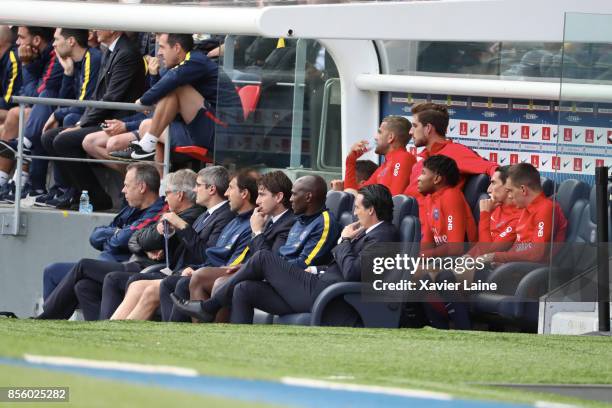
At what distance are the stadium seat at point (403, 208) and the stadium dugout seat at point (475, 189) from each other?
0.65m

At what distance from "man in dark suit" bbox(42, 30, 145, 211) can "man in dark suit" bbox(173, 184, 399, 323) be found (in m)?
4.23

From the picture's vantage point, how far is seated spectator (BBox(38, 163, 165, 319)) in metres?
12.0

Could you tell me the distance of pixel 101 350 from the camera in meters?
6.91

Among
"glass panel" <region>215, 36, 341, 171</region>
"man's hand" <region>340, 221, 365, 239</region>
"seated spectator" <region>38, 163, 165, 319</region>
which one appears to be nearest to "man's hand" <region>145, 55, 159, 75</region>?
"glass panel" <region>215, 36, 341, 171</region>

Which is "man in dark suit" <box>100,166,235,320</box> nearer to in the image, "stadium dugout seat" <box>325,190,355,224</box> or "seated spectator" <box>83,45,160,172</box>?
"stadium dugout seat" <box>325,190,355,224</box>

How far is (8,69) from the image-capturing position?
1569 cm

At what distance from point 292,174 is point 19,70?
371 cm

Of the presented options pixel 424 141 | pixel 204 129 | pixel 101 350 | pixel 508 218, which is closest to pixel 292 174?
pixel 204 129

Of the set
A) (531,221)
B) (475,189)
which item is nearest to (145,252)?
(475,189)

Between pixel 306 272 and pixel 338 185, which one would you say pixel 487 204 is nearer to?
pixel 306 272

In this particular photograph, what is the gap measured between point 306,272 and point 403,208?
813mm

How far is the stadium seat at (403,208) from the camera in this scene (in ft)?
34.0

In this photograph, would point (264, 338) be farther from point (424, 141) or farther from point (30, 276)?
point (30, 276)

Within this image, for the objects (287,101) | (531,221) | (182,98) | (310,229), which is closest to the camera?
(531,221)
